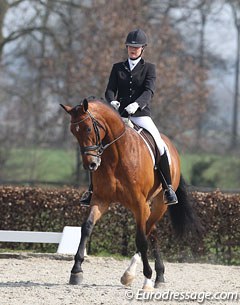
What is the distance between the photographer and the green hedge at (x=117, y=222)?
434 inches

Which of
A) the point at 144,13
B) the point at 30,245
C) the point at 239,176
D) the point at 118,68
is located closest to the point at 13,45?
the point at 144,13

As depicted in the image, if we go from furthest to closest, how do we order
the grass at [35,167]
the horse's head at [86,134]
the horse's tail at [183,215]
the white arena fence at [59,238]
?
the grass at [35,167]
the white arena fence at [59,238]
the horse's tail at [183,215]
the horse's head at [86,134]

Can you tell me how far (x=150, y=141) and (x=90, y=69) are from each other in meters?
15.5

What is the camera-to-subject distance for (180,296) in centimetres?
709

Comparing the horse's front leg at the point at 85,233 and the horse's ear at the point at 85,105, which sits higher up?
the horse's ear at the point at 85,105

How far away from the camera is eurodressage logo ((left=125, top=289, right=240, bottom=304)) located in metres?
6.95

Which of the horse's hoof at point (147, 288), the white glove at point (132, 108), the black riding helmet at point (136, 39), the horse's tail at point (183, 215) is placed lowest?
the horse's hoof at point (147, 288)

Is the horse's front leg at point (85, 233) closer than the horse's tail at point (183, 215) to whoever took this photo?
Yes

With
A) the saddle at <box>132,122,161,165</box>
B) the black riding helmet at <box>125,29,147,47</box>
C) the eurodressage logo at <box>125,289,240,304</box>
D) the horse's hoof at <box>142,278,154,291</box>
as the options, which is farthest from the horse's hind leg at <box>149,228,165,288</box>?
the black riding helmet at <box>125,29,147,47</box>

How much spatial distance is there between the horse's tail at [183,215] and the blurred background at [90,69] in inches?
445

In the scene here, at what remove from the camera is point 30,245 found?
1146cm

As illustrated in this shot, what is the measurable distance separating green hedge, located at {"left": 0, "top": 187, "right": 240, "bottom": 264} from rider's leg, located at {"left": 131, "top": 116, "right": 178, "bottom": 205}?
2.80 metres

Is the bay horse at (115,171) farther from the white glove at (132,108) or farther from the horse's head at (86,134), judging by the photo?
the white glove at (132,108)

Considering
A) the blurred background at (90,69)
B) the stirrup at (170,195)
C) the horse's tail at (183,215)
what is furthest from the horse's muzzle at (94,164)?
the blurred background at (90,69)
